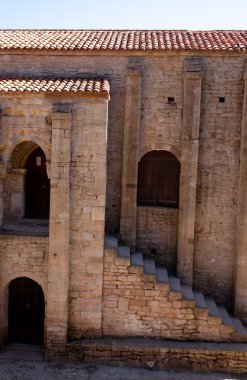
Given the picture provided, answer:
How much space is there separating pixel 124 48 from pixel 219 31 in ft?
12.7

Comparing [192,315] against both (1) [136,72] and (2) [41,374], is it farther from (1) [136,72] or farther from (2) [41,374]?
(1) [136,72]

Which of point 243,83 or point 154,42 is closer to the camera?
point 243,83

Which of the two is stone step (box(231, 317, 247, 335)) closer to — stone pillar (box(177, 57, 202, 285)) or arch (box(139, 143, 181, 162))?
stone pillar (box(177, 57, 202, 285))

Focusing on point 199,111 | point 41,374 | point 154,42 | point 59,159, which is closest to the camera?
point 41,374

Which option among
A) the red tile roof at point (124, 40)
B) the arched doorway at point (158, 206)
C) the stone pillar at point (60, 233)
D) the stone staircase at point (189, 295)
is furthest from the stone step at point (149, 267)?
the red tile roof at point (124, 40)

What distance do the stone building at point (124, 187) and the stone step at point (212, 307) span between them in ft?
0.25

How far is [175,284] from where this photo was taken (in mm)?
10336

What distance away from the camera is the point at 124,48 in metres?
11.3

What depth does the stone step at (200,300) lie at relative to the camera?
9.83m

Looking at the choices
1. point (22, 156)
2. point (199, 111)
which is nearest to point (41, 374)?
point (22, 156)

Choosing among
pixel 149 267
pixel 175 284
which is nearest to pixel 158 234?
pixel 149 267

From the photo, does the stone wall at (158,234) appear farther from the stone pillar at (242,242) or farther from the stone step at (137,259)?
the stone pillar at (242,242)

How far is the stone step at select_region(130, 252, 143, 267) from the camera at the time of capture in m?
9.98

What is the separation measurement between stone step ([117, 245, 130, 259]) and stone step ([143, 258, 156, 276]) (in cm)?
64
